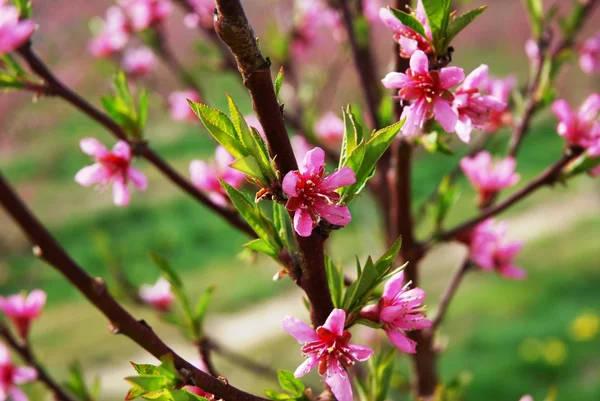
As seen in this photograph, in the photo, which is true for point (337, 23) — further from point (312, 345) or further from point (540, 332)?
point (540, 332)

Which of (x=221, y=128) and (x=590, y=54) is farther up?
(x=590, y=54)

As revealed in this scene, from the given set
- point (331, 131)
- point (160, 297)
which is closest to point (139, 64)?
point (331, 131)

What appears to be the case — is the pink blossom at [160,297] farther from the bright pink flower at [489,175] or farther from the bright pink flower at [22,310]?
the bright pink flower at [489,175]

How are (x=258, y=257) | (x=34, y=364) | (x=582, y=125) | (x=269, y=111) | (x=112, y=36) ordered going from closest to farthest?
(x=269, y=111) < (x=582, y=125) < (x=34, y=364) < (x=112, y=36) < (x=258, y=257)

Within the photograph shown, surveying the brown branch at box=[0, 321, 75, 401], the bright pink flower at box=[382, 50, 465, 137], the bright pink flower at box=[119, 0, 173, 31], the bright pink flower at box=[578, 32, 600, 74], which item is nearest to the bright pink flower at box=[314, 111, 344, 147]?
the bright pink flower at box=[119, 0, 173, 31]

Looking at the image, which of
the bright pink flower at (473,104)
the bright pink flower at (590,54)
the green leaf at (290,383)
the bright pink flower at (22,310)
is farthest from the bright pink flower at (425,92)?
the bright pink flower at (590,54)

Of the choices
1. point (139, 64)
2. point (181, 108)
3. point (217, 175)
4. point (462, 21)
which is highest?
point (139, 64)

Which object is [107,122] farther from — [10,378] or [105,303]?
[10,378]
